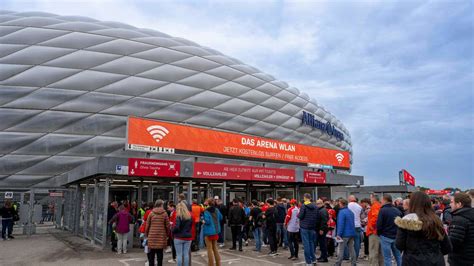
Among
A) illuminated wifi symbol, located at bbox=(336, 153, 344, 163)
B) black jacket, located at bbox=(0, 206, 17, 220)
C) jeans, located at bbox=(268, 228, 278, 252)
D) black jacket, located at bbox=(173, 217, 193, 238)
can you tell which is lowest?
jeans, located at bbox=(268, 228, 278, 252)

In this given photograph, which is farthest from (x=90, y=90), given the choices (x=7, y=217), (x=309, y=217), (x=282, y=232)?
(x=309, y=217)

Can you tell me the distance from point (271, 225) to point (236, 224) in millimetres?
1364

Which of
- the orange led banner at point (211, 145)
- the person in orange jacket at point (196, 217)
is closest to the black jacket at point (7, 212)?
the orange led banner at point (211, 145)

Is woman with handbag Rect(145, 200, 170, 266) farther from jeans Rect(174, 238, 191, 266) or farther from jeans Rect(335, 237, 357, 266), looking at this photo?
jeans Rect(335, 237, 357, 266)

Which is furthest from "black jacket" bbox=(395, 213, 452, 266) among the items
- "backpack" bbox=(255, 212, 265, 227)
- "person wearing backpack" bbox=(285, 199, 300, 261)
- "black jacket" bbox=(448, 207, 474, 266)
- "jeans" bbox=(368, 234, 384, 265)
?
"backpack" bbox=(255, 212, 265, 227)

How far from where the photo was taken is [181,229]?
24.9 ft

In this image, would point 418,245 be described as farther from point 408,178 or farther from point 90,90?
point 408,178

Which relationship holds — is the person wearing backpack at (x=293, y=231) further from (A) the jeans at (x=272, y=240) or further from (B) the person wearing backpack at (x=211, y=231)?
(B) the person wearing backpack at (x=211, y=231)

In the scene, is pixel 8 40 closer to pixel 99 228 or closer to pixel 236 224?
pixel 99 228

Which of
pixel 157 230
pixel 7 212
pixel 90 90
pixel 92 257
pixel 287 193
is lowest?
pixel 92 257

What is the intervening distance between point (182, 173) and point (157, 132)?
266 centimetres

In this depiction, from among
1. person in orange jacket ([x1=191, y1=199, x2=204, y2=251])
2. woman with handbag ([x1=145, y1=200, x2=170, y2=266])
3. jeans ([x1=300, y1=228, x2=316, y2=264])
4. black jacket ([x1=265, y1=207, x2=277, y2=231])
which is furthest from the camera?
black jacket ([x1=265, y1=207, x2=277, y2=231])

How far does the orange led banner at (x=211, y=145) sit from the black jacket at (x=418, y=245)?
12408 mm

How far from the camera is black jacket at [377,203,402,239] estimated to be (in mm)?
7301
